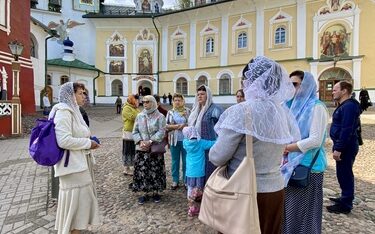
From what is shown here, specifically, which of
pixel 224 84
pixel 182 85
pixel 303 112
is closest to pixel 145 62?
pixel 182 85

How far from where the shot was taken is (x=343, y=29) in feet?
81.8

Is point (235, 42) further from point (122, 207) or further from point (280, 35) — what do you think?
point (122, 207)

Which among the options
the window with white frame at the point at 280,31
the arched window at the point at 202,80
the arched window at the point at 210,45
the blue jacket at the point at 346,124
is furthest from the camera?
the arched window at the point at 202,80

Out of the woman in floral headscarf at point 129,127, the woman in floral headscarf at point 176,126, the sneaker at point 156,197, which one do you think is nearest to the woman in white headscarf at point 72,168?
the sneaker at point 156,197

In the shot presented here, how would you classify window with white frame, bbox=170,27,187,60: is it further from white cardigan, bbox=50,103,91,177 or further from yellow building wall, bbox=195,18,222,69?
white cardigan, bbox=50,103,91,177

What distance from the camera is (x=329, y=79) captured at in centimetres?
2562

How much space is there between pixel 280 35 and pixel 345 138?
25.6 m

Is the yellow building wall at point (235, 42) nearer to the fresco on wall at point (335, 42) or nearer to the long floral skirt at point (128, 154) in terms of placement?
the fresco on wall at point (335, 42)

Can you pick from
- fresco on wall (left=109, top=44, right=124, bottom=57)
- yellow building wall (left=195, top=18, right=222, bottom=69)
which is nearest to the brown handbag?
yellow building wall (left=195, top=18, right=222, bottom=69)

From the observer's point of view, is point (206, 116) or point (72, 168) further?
point (206, 116)

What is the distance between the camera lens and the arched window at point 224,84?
30.2 meters

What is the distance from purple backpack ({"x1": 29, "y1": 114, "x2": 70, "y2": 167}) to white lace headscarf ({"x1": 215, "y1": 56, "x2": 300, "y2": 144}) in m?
1.69

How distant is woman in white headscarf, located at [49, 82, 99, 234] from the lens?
308 centimetres

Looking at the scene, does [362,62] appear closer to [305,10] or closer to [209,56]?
[305,10]
